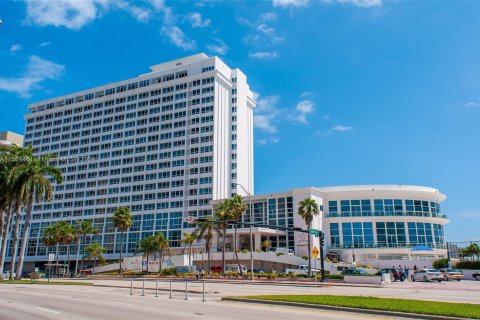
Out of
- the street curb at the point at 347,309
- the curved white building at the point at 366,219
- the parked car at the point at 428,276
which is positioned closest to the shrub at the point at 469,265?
the parked car at the point at 428,276

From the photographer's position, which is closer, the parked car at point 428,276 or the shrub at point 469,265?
the parked car at point 428,276

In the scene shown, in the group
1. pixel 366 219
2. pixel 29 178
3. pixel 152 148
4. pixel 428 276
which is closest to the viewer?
pixel 428 276

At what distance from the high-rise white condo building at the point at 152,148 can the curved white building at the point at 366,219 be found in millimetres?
21365

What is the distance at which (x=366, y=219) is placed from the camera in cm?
8156

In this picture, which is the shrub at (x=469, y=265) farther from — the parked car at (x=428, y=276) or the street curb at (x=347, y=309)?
the street curb at (x=347, y=309)

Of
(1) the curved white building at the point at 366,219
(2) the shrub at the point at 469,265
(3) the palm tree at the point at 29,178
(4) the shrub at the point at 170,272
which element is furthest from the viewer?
(1) the curved white building at the point at 366,219

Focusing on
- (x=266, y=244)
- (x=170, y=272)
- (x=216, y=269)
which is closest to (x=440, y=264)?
(x=266, y=244)

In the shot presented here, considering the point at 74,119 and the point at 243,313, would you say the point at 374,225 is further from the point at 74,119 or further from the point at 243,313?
the point at 74,119

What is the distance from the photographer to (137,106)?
114m

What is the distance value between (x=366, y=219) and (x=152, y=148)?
184 ft

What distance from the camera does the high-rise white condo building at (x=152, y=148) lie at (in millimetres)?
101625

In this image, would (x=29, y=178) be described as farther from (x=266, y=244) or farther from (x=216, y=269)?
(x=266, y=244)

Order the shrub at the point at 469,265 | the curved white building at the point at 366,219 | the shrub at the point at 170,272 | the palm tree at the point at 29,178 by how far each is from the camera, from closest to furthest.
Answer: the palm tree at the point at 29,178, the shrub at the point at 469,265, the shrub at the point at 170,272, the curved white building at the point at 366,219

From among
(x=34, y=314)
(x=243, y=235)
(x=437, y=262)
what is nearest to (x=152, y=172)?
(x=243, y=235)
